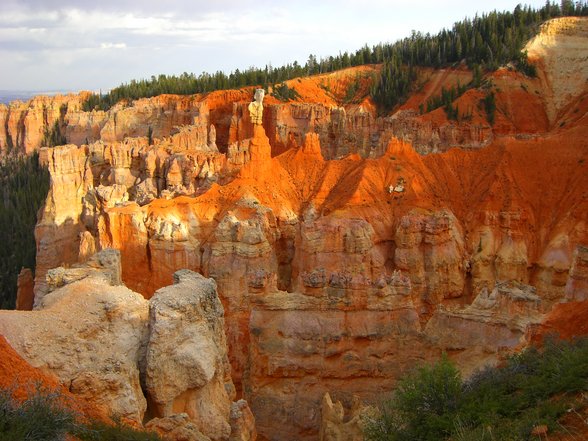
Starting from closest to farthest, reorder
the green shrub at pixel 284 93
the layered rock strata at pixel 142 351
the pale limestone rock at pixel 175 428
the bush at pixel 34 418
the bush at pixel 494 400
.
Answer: the bush at pixel 34 418, the bush at pixel 494 400, the pale limestone rock at pixel 175 428, the layered rock strata at pixel 142 351, the green shrub at pixel 284 93

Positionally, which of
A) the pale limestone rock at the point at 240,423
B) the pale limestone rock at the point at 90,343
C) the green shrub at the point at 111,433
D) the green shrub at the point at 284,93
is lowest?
the pale limestone rock at the point at 240,423

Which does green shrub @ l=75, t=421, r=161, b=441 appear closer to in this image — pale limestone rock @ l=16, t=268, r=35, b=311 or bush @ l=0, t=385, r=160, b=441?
bush @ l=0, t=385, r=160, b=441

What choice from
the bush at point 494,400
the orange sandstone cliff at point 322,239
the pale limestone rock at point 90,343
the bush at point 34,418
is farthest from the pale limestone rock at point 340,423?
the bush at point 34,418

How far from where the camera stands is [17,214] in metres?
58.5

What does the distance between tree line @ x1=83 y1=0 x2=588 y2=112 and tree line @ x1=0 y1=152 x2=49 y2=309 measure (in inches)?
488

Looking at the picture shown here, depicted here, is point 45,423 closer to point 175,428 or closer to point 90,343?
point 175,428

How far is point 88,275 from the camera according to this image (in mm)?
17453

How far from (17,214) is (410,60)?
47816 millimetres

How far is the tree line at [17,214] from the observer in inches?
1930

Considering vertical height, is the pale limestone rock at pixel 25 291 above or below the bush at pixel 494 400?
below

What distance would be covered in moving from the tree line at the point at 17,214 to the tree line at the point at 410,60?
12402mm

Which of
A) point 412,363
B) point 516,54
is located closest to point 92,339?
point 412,363

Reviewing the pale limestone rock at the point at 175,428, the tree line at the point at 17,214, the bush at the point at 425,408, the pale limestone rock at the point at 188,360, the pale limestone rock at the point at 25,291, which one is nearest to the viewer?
the pale limestone rock at the point at 175,428

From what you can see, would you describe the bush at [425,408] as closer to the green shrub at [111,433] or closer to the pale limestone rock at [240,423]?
the pale limestone rock at [240,423]
